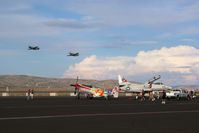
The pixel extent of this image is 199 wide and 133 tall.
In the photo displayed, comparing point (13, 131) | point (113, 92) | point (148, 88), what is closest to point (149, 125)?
point (13, 131)

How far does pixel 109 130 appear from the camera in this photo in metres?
20.1

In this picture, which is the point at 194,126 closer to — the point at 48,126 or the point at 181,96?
the point at 48,126

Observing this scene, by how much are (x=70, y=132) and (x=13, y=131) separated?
102 inches

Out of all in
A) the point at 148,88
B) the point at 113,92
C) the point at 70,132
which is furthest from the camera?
the point at 148,88

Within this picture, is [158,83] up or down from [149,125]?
up

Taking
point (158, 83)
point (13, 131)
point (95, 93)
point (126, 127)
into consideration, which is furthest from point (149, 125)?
point (158, 83)

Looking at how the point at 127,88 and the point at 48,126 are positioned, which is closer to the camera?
the point at 48,126

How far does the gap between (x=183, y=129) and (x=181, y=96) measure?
53020mm

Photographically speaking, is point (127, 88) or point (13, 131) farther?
point (127, 88)

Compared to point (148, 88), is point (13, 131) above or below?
below

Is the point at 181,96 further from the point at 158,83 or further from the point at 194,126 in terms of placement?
the point at 194,126

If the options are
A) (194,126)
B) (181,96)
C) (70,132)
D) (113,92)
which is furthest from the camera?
(113,92)

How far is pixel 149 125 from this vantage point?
22703mm

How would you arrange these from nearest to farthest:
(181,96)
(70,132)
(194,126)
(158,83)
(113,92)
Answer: (70,132) → (194,126) → (181,96) → (113,92) → (158,83)
